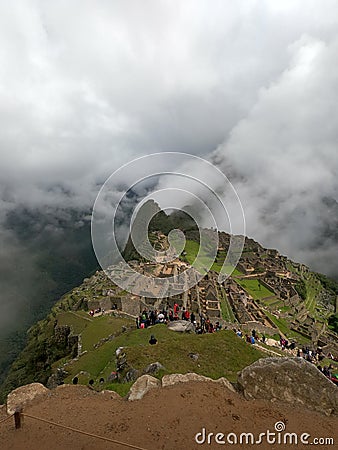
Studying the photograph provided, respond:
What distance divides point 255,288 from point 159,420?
61036 mm

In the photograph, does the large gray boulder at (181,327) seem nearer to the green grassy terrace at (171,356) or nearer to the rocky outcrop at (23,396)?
the green grassy terrace at (171,356)

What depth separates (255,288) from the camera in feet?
211

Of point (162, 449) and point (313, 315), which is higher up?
point (313, 315)

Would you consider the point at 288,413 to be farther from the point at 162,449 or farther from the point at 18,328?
the point at 18,328

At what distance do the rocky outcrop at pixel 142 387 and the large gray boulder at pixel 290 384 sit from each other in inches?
113

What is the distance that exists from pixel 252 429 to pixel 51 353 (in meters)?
30.3

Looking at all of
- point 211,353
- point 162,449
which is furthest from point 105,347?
point 162,449

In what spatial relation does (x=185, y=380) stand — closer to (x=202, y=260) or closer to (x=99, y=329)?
(x=99, y=329)

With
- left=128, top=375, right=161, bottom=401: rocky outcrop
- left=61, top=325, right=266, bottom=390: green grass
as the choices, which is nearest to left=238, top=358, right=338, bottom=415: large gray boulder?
left=128, top=375, right=161, bottom=401: rocky outcrop

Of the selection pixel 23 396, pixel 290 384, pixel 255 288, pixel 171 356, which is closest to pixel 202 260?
pixel 255 288

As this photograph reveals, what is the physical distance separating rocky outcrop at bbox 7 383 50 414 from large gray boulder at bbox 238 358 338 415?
6.90m

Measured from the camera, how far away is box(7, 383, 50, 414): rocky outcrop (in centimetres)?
895

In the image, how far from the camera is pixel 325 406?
27.4 feet

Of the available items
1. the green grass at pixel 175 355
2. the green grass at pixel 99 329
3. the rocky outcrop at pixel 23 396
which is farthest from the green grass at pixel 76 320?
the rocky outcrop at pixel 23 396
